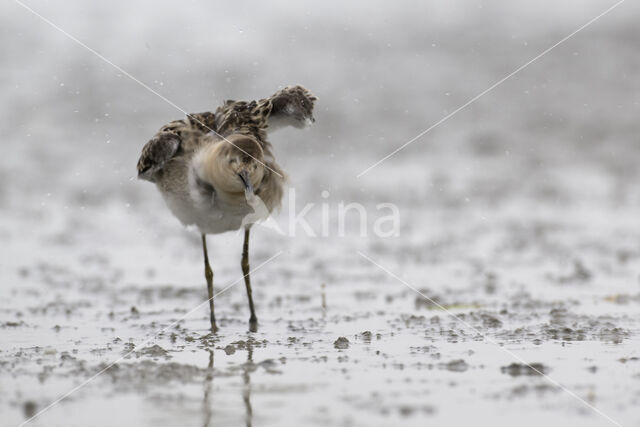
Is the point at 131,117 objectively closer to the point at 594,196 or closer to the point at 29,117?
the point at 29,117

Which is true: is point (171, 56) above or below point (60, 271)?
above

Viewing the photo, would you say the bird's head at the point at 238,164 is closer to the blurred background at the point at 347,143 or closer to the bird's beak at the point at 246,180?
Answer: the bird's beak at the point at 246,180

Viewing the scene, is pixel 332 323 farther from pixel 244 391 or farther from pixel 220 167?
pixel 244 391

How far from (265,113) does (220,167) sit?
3.40 feet

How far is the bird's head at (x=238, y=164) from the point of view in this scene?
5996mm

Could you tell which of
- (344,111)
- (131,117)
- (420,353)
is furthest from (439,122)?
(420,353)

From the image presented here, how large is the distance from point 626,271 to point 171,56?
41.3 feet

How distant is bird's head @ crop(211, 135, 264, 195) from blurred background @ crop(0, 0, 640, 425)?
1.04 m

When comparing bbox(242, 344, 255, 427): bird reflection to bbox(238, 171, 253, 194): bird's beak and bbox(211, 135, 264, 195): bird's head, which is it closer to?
bbox(238, 171, 253, 194): bird's beak

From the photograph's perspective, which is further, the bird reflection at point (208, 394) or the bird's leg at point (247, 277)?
the bird's leg at point (247, 277)

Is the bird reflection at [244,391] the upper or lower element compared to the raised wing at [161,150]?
lower

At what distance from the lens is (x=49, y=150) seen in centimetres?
1506

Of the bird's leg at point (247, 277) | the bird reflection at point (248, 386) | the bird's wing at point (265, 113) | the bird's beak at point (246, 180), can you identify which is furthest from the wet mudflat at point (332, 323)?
the bird's wing at point (265, 113)

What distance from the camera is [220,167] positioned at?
6.07 meters
